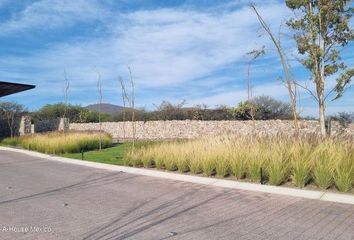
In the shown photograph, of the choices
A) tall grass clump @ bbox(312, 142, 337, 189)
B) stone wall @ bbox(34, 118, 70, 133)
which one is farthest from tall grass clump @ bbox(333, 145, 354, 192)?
stone wall @ bbox(34, 118, 70, 133)

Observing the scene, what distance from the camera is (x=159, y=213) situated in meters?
8.43

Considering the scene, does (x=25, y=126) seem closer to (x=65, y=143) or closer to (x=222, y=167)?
(x=65, y=143)

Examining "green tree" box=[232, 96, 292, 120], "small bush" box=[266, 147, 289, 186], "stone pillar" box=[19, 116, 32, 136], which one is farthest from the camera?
"stone pillar" box=[19, 116, 32, 136]

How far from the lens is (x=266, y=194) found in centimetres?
1041

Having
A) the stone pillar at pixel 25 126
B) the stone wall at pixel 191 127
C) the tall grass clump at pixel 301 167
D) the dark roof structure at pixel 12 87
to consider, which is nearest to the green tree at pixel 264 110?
the stone wall at pixel 191 127

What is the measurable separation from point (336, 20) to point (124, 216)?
1405cm

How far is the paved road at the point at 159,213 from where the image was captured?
275 inches

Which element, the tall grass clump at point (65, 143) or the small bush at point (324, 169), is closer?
the small bush at point (324, 169)

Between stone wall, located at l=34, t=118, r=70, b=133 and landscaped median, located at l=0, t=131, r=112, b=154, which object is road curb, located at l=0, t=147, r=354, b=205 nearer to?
landscaped median, located at l=0, t=131, r=112, b=154

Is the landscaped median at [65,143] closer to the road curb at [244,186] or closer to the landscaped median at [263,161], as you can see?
the road curb at [244,186]

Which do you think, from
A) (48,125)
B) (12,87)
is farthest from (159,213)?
(48,125)

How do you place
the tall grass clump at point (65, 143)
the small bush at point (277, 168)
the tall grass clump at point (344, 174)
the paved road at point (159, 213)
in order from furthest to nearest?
the tall grass clump at point (65, 143) → the small bush at point (277, 168) → the tall grass clump at point (344, 174) → the paved road at point (159, 213)

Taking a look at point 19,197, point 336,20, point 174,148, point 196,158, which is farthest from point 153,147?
point 336,20

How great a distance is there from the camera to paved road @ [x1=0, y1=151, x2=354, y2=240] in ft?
22.9
